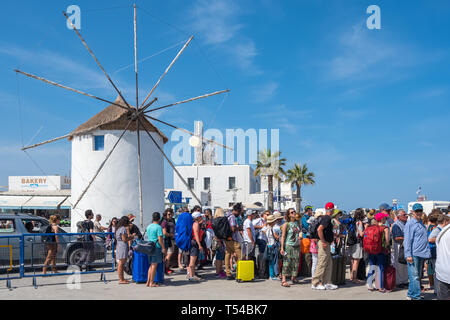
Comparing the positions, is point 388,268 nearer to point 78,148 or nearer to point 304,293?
point 304,293

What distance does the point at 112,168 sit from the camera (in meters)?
25.2

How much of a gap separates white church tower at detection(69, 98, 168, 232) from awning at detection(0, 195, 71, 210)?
474 inches

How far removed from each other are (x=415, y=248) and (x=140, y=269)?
6.31 m

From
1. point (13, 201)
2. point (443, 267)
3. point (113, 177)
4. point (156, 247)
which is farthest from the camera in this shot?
point (13, 201)

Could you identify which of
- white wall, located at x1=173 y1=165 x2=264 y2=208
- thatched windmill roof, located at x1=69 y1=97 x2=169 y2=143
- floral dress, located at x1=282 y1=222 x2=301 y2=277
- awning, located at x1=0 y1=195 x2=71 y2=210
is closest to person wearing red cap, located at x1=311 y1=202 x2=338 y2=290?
floral dress, located at x1=282 y1=222 x2=301 y2=277

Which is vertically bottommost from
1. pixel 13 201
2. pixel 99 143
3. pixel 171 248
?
pixel 171 248

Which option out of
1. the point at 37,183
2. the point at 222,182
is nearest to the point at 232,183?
the point at 222,182

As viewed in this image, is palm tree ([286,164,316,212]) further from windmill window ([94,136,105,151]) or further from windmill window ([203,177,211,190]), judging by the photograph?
windmill window ([94,136,105,151])

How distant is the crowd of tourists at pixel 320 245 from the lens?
894 centimetres

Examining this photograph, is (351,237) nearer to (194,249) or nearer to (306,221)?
(306,221)

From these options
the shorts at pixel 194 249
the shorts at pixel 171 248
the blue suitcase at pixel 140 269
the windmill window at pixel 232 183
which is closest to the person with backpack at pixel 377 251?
the shorts at pixel 194 249

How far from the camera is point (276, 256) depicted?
1162 cm
